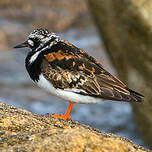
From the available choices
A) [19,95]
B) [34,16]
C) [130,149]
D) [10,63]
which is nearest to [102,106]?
[19,95]

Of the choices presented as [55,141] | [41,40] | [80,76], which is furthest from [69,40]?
[55,141]

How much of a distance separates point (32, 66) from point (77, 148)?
7.50 ft

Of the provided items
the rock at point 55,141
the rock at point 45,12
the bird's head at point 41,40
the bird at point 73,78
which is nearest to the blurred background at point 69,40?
the rock at point 45,12

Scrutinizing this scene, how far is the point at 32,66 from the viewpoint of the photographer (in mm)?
5668

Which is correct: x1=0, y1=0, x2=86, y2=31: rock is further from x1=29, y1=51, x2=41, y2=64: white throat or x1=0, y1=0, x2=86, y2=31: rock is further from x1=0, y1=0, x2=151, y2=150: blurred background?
x1=29, y1=51, x2=41, y2=64: white throat

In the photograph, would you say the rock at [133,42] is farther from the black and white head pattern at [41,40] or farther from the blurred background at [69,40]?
the black and white head pattern at [41,40]

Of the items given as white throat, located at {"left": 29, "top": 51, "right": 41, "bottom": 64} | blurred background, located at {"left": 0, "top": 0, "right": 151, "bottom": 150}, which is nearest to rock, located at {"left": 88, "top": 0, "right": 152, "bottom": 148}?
blurred background, located at {"left": 0, "top": 0, "right": 151, "bottom": 150}

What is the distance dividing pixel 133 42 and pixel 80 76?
4338mm

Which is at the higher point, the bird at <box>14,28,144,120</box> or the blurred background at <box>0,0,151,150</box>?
the blurred background at <box>0,0,151,150</box>

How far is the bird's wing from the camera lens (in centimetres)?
559

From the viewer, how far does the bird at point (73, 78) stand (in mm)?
5543

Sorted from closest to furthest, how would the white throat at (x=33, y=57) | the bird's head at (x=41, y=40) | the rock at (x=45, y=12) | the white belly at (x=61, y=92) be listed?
the white belly at (x=61, y=92)
the white throat at (x=33, y=57)
the bird's head at (x=41, y=40)
the rock at (x=45, y=12)

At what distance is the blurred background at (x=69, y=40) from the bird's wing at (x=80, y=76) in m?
4.29

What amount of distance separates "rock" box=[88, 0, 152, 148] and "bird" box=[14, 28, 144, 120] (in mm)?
4045
